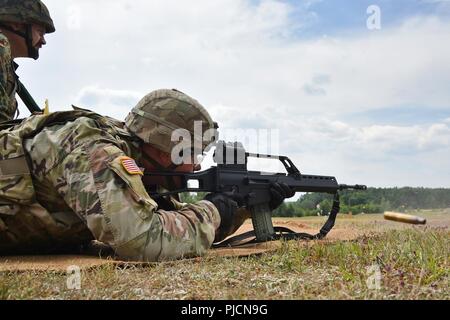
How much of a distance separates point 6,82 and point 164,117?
220 cm

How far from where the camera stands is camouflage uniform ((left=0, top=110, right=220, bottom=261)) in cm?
373

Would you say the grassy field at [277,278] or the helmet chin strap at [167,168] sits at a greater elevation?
the helmet chin strap at [167,168]

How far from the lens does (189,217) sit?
4.18 meters

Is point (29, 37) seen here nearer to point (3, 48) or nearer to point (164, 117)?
point (3, 48)

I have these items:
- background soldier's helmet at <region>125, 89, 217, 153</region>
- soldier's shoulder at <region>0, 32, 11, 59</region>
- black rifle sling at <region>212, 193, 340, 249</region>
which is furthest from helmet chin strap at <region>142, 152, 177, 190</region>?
soldier's shoulder at <region>0, 32, 11, 59</region>

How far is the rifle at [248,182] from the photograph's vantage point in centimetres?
482

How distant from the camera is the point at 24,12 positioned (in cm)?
629

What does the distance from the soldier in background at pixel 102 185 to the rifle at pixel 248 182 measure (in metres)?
0.19

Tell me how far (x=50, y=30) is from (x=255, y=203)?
346 centimetres

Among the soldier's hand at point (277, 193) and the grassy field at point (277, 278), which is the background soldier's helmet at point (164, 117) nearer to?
the grassy field at point (277, 278)

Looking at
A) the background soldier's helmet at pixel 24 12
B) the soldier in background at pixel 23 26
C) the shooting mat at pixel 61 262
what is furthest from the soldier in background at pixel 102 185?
the background soldier's helmet at pixel 24 12

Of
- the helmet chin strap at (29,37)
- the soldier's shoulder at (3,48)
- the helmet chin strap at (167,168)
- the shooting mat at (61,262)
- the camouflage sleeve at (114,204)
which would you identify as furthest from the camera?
the helmet chin strap at (29,37)
